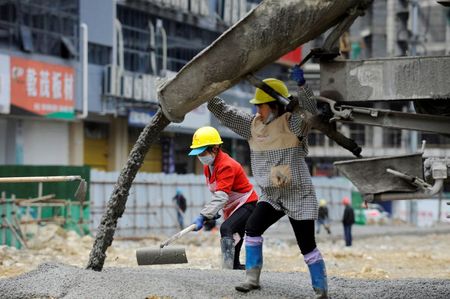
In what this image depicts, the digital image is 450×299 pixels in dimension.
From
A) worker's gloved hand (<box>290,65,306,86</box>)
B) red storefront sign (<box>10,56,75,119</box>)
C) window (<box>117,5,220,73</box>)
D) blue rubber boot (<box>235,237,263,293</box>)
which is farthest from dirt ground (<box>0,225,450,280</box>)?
window (<box>117,5,220,73</box>)

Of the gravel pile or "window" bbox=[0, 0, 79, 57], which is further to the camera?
"window" bbox=[0, 0, 79, 57]

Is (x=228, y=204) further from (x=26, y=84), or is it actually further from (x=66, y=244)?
(x=26, y=84)

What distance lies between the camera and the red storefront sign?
1133 inches

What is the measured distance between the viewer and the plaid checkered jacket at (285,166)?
7.61 metres

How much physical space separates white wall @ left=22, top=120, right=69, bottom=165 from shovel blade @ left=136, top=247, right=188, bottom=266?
74.1 feet

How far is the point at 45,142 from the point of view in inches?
1275

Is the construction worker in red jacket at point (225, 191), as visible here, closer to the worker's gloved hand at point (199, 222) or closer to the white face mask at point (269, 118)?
the worker's gloved hand at point (199, 222)

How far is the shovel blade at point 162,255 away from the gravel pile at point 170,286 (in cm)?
41

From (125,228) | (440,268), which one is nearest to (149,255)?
(440,268)

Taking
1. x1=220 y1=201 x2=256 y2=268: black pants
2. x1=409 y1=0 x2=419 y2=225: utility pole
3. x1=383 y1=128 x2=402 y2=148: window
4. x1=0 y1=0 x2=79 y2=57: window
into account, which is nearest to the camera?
x1=220 y1=201 x2=256 y2=268: black pants

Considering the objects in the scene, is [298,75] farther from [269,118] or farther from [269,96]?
[269,118]

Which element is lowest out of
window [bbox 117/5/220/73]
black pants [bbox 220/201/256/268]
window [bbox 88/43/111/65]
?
black pants [bbox 220/201/256/268]

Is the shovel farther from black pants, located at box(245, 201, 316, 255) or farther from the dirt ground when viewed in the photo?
the dirt ground

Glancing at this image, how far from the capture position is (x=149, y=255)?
9445 millimetres
